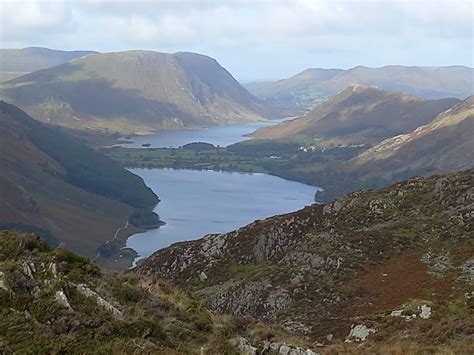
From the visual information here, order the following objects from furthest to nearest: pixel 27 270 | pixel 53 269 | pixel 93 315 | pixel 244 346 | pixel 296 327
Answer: pixel 296 327, pixel 53 269, pixel 27 270, pixel 244 346, pixel 93 315

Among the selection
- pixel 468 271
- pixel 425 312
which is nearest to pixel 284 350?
pixel 425 312

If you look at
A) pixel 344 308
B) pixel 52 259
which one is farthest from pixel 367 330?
pixel 52 259

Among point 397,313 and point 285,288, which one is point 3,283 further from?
point 285,288

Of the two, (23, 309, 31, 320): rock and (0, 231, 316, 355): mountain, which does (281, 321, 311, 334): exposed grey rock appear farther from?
(23, 309, 31, 320): rock

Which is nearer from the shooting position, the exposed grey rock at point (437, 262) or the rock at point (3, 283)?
the rock at point (3, 283)

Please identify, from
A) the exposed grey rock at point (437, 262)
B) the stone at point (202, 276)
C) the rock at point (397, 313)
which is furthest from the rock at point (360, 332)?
the stone at point (202, 276)

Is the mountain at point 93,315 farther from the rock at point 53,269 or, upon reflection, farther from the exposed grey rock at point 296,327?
the exposed grey rock at point 296,327
